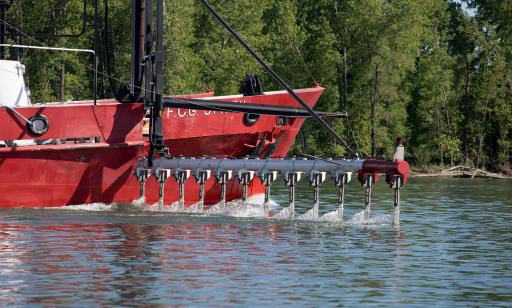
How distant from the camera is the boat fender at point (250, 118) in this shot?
41.3 m

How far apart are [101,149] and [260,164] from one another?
483cm

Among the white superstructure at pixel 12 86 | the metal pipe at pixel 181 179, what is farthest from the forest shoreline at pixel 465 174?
the white superstructure at pixel 12 86

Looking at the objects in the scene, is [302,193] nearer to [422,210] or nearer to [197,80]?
[422,210]

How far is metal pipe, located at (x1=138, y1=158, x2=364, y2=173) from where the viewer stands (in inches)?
1332

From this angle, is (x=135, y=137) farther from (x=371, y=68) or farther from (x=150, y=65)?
(x=371, y=68)

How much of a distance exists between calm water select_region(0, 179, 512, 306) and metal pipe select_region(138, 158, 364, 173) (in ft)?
5.16

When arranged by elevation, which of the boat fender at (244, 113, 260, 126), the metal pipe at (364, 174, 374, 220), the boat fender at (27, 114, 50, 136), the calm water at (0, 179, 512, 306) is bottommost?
the calm water at (0, 179, 512, 306)

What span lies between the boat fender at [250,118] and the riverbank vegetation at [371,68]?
4111cm

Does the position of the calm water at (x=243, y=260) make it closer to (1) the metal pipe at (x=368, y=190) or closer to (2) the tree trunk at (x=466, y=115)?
(1) the metal pipe at (x=368, y=190)

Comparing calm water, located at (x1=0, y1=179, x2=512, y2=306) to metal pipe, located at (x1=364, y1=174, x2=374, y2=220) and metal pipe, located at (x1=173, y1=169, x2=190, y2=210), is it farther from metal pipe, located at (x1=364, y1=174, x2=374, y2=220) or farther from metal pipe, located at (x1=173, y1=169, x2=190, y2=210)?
metal pipe, located at (x1=173, y1=169, x2=190, y2=210)

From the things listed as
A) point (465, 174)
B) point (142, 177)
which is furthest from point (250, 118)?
point (465, 174)

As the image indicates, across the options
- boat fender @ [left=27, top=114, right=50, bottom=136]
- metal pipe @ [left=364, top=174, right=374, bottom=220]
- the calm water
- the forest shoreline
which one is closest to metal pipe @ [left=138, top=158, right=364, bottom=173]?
metal pipe @ [left=364, top=174, right=374, bottom=220]

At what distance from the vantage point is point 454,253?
27.3 metres

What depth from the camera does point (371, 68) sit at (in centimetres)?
9156
